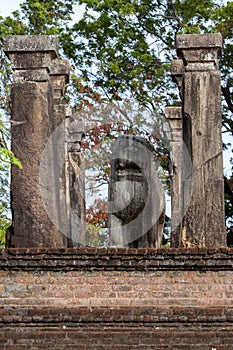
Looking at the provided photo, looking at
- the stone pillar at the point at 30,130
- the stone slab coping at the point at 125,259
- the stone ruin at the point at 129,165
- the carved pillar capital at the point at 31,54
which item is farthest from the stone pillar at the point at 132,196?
the stone slab coping at the point at 125,259

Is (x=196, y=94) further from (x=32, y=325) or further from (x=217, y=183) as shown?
(x=32, y=325)

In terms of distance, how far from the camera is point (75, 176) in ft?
51.3

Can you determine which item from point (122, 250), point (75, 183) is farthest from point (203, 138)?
point (75, 183)

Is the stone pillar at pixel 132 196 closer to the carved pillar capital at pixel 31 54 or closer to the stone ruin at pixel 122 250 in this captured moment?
the stone ruin at pixel 122 250

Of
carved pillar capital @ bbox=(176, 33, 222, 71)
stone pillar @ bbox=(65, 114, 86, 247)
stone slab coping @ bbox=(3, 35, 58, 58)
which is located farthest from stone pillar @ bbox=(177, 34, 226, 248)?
stone pillar @ bbox=(65, 114, 86, 247)

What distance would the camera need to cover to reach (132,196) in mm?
12750

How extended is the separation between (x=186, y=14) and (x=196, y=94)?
30.5 feet

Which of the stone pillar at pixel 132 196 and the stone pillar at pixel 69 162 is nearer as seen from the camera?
the stone pillar at pixel 132 196

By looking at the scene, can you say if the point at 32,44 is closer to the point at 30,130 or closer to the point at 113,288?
the point at 30,130

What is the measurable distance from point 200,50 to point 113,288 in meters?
3.30

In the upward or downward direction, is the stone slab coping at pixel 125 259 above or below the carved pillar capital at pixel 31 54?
below

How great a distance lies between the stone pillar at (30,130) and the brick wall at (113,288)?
86 cm

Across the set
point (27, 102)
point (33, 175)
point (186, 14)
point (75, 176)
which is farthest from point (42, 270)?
point (186, 14)

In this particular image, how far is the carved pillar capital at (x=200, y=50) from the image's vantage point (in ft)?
39.5
